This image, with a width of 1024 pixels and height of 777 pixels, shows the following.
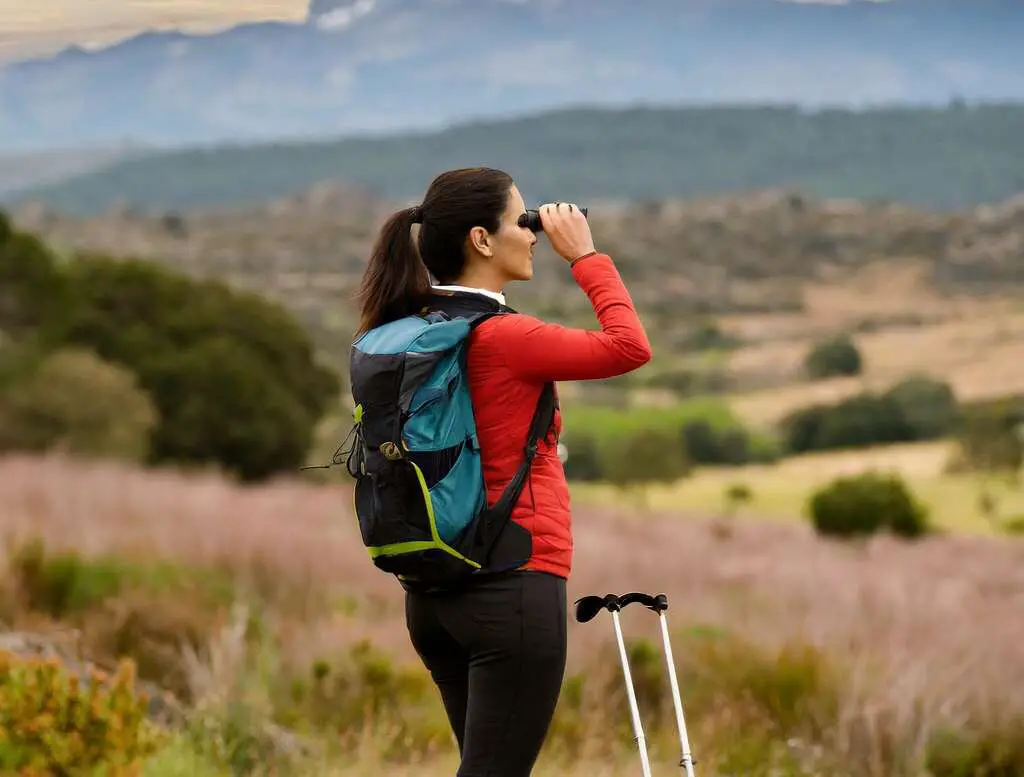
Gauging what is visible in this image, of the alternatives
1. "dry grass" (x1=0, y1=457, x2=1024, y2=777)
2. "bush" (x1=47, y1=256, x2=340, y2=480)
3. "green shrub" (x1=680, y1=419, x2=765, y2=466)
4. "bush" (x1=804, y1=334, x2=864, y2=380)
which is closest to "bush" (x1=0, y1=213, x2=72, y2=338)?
"bush" (x1=47, y1=256, x2=340, y2=480)

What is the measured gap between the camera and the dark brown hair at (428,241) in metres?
3.66

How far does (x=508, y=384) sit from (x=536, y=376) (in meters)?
0.07

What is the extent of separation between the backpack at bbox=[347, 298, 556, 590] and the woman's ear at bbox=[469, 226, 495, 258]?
0.18 meters

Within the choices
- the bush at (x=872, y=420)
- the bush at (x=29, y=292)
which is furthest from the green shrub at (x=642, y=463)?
the bush at (x=29, y=292)

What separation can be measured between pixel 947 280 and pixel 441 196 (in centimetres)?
9497

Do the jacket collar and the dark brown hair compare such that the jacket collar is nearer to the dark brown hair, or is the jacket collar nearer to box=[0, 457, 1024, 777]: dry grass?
the dark brown hair

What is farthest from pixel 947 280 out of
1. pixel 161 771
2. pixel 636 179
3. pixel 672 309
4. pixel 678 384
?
pixel 161 771

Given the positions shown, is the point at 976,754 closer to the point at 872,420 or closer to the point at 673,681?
the point at 673,681

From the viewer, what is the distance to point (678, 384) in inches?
2687

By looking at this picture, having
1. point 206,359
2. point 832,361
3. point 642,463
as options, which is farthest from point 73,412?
point 832,361

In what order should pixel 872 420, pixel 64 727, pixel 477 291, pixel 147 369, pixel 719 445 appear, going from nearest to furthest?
pixel 477 291 → pixel 64 727 → pixel 147 369 → pixel 719 445 → pixel 872 420

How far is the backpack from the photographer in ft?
11.5

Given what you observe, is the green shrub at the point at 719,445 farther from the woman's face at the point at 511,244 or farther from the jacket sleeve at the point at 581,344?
the jacket sleeve at the point at 581,344

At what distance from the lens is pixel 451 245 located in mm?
3715
